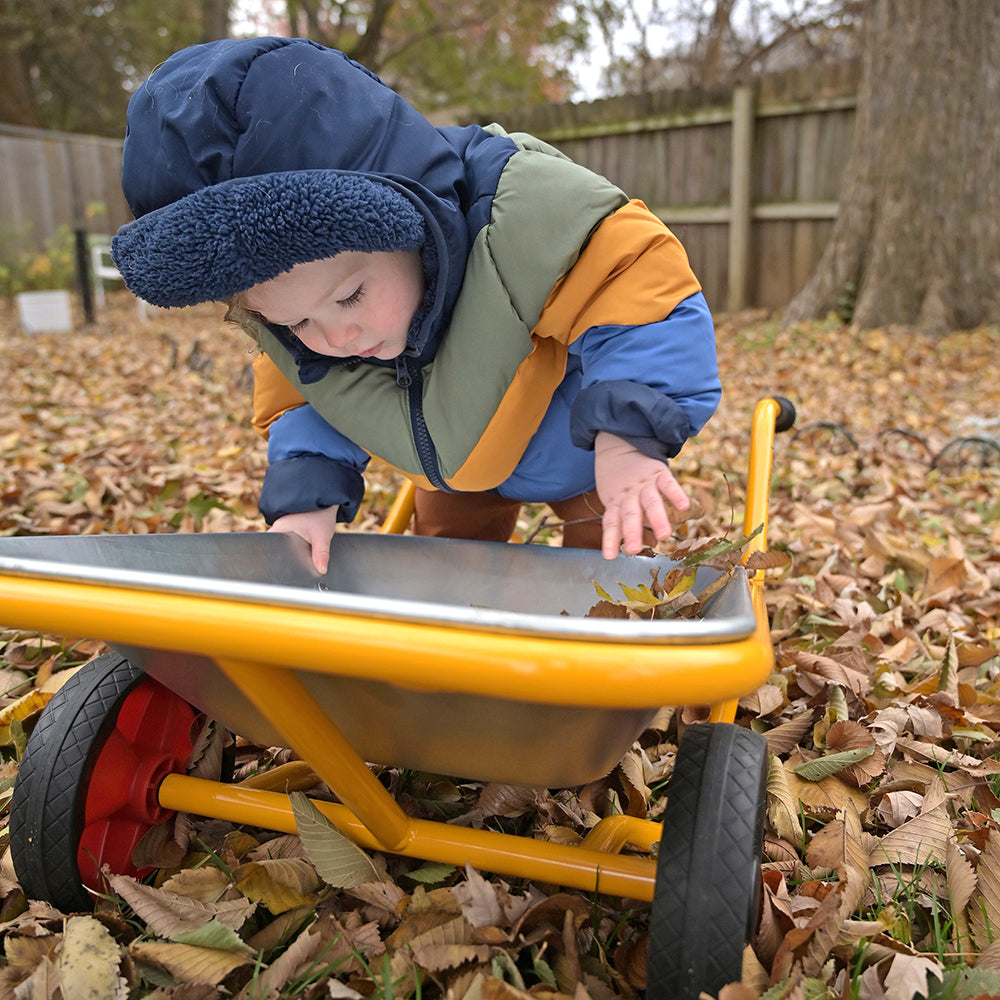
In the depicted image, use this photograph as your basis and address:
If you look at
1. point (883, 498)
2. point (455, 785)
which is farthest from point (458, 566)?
point (883, 498)

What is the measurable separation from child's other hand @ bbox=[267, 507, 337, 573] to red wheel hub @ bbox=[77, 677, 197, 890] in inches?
13.0

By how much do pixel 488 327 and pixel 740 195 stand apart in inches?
252

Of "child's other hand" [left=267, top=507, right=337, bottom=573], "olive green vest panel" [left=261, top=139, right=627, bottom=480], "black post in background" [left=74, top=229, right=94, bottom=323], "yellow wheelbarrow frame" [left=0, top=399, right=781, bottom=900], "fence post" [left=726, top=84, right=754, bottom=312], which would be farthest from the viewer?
"black post in background" [left=74, top=229, right=94, bottom=323]

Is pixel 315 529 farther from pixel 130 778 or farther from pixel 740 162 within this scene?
pixel 740 162

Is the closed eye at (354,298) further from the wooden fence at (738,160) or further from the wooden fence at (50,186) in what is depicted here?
the wooden fence at (50,186)

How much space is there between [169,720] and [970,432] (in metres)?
3.57

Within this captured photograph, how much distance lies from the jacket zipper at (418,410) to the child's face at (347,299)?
0.52ft

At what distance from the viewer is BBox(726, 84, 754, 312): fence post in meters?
6.99

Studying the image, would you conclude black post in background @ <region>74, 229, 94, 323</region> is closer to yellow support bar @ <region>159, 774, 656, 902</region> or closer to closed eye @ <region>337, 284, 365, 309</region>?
closed eye @ <region>337, 284, 365, 309</region>

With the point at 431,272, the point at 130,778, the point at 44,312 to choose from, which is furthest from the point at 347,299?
A: the point at 44,312

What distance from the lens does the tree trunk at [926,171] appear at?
5.56 meters

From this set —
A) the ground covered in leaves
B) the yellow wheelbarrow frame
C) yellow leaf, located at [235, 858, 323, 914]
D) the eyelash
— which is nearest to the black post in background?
the ground covered in leaves

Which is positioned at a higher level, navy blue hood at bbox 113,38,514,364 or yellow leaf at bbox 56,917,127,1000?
navy blue hood at bbox 113,38,514,364

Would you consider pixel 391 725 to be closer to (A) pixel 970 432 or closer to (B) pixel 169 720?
(B) pixel 169 720
